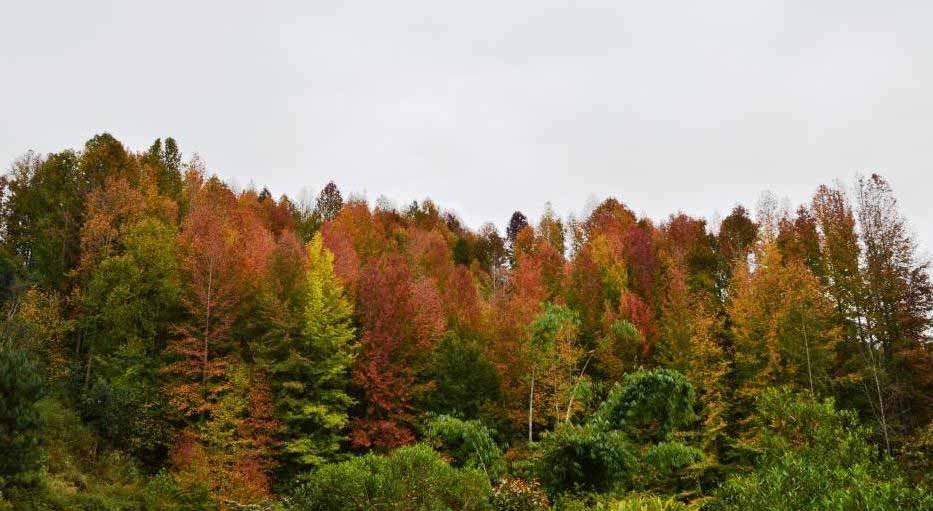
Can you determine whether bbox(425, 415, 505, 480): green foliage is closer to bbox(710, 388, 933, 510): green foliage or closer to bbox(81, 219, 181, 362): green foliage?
bbox(710, 388, 933, 510): green foliage

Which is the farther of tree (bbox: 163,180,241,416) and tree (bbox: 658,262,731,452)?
tree (bbox: 658,262,731,452)

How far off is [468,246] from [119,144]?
39.2 m

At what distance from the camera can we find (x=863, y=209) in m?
28.8

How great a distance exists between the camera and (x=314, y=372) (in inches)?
1088

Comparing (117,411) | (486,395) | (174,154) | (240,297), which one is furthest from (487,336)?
(174,154)

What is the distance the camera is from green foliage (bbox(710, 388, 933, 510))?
24.6 feet

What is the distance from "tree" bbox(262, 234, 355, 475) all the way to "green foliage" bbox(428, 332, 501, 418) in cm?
465

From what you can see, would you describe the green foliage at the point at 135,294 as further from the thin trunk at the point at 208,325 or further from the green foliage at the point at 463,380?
the green foliage at the point at 463,380

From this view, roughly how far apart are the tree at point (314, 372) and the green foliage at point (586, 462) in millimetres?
13841

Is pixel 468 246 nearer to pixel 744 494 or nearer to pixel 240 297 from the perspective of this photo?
pixel 240 297

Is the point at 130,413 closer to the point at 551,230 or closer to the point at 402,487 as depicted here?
the point at 402,487

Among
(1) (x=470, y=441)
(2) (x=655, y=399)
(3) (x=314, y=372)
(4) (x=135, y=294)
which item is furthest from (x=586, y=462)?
(4) (x=135, y=294)

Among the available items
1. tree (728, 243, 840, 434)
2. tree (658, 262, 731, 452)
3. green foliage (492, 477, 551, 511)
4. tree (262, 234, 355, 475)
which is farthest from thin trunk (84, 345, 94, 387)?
tree (728, 243, 840, 434)

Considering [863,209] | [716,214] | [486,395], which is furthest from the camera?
[716,214]
